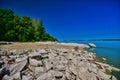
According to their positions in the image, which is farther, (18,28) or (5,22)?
(18,28)

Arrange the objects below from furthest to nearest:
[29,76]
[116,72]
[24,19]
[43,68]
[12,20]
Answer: [24,19], [12,20], [116,72], [43,68], [29,76]

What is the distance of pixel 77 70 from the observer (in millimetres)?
2199

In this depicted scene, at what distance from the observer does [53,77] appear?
1898 mm

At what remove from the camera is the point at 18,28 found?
901cm

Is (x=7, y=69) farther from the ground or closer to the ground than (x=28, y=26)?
closer to the ground

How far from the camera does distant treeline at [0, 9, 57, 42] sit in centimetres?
844

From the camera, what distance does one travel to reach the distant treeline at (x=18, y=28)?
844cm

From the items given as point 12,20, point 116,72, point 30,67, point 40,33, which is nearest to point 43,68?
point 30,67

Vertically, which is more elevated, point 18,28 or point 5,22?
point 5,22

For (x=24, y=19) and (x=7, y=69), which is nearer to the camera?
(x=7, y=69)

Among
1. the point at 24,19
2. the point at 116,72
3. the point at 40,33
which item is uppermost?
the point at 24,19

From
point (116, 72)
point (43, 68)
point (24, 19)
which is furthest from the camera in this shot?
point (24, 19)

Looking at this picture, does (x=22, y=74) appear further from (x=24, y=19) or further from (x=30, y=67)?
(x=24, y=19)

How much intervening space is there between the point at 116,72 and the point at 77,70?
1.03m
